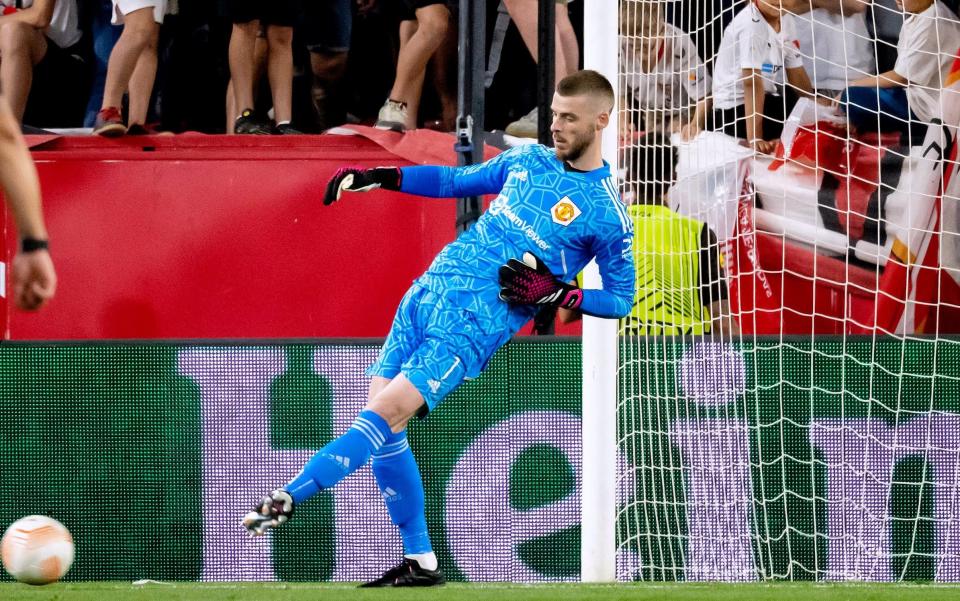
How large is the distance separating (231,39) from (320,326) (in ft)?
6.06

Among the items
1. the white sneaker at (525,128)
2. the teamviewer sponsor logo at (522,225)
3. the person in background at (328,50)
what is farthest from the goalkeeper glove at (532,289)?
the person in background at (328,50)

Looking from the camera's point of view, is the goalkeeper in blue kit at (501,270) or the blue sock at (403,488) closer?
the goalkeeper in blue kit at (501,270)

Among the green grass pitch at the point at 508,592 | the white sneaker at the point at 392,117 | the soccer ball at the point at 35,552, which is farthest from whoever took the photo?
the white sneaker at the point at 392,117

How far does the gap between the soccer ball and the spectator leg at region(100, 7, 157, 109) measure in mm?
3840

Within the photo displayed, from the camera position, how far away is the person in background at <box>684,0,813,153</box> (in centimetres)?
731

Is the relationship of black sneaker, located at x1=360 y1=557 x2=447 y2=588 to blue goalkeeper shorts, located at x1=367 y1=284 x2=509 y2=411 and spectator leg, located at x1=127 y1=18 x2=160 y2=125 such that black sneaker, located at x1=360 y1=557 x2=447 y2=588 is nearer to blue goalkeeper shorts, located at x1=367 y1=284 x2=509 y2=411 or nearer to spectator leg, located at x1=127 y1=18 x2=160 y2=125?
blue goalkeeper shorts, located at x1=367 y1=284 x2=509 y2=411

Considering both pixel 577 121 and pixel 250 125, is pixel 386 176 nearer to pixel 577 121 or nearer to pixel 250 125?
pixel 577 121

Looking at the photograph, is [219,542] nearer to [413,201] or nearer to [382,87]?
[413,201]

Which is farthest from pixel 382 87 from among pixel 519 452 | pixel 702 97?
pixel 519 452

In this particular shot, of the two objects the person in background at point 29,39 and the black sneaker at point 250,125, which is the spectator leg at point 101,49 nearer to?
the person in background at point 29,39

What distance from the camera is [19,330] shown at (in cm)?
800

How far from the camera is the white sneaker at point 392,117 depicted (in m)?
8.05

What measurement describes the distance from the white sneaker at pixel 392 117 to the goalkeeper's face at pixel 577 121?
2.55 metres

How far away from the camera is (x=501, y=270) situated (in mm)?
5465
